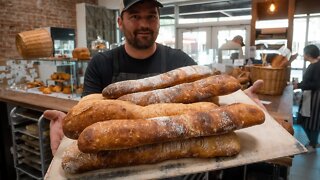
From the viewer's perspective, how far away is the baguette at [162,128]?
54 centimetres

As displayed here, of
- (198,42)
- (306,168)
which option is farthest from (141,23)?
(198,42)

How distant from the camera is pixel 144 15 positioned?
47.5 inches

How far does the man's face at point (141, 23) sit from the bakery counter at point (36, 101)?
3.55ft

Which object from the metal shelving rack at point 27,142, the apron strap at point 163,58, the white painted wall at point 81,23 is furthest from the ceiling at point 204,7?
the apron strap at point 163,58

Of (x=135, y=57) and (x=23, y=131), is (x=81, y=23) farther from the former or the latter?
(x=135, y=57)

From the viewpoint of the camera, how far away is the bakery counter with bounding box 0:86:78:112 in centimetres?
219

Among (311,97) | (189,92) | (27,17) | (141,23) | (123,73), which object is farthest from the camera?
(27,17)

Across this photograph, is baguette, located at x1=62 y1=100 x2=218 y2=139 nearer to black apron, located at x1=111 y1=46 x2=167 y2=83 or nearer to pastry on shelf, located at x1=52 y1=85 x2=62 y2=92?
black apron, located at x1=111 y1=46 x2=167 y2=83

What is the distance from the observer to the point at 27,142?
250cm

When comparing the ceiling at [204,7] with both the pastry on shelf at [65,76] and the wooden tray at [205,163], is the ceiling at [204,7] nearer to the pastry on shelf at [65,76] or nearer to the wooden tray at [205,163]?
the pastry on shelf at [65,76]

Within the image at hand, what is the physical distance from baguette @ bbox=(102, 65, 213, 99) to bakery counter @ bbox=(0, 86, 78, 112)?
1.48m

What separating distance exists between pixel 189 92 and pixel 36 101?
81.3 inches

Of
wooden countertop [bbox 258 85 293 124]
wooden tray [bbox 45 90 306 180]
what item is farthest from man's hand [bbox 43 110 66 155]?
wooden countertop [bbox 258 85 293 124]

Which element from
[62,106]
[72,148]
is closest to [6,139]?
[62,106]
